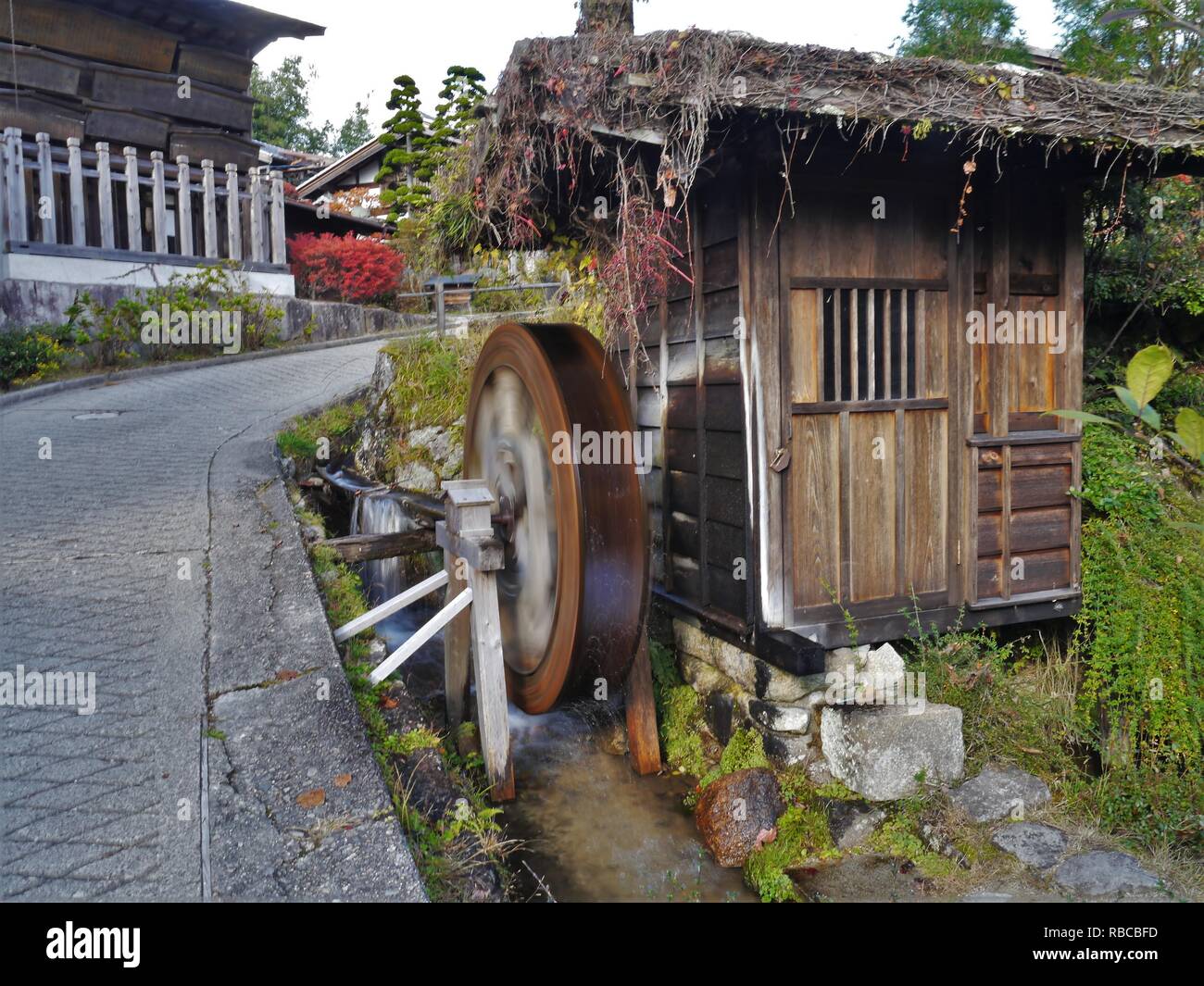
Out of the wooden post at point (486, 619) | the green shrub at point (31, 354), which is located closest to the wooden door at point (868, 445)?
the wooden post at point (486, 619)

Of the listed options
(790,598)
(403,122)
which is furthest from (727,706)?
(403,122)

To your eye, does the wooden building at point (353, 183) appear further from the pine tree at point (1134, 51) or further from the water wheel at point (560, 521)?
the water wheel at point (560, 521)

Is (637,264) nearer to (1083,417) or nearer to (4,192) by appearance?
(1083,417)

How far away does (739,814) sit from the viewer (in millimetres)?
4527

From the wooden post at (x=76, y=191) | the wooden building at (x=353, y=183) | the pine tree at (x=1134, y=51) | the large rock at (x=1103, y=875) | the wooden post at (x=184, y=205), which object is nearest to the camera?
the large rock at (x=1103, y=875)

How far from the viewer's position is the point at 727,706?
5.16 m

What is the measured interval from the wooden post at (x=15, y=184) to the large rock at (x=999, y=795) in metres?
13.2

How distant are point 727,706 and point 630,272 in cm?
251

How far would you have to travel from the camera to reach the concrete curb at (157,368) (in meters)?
10.4

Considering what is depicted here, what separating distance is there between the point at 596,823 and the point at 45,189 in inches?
485

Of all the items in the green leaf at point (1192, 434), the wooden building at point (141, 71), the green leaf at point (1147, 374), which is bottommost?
the green leaf at point (1192, 434)

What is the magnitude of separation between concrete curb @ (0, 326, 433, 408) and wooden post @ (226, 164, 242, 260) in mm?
1686
